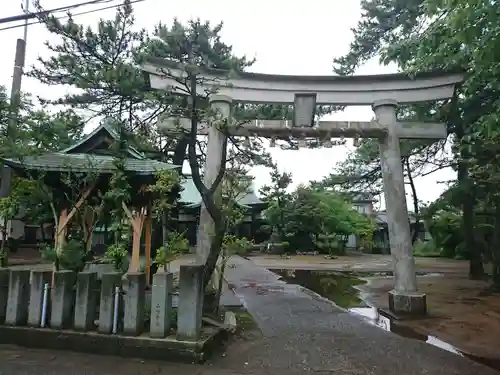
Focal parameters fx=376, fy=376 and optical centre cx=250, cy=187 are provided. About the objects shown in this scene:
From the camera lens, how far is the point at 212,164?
8.58m

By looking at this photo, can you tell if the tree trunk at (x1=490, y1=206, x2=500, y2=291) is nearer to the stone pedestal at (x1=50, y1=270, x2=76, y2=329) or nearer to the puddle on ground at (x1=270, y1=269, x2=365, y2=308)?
the puddle on ground at (x1=270, y1=269, x2=365, y2=308)

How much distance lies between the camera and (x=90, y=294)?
5781 mm

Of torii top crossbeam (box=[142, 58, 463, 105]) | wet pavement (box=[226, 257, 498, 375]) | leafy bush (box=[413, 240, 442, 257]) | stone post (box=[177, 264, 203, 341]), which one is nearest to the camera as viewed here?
wet pavement (box=[226, 257, 498, 375])

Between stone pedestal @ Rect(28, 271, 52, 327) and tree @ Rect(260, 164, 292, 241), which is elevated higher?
tree @ Rect(260, 164, 292, 241)

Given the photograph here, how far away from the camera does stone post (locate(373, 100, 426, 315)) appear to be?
332 inches

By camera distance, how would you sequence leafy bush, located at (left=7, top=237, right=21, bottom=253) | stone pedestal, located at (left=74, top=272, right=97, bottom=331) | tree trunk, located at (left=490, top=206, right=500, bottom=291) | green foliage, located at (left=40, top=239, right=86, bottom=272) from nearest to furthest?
stone pedestal, located at (left=74, top=272, right=97, bottom=331) → green foliage, located at (left=40, top=239, right=86, bottom=272) → tree trunk, located at (left=490, top=206, right=500, bottom=291) → leafy bush, located at (left=7, top=237, right=21, bottom=253)

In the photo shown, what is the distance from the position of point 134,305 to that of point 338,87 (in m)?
7.10

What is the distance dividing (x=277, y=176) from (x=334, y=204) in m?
5.64

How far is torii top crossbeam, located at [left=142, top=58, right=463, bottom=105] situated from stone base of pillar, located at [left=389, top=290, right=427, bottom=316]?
15.2ft

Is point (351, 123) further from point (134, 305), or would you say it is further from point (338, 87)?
point (134, 305)

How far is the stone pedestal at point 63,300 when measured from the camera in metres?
5.75

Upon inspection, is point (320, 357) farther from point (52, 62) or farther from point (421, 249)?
point (421, 249)

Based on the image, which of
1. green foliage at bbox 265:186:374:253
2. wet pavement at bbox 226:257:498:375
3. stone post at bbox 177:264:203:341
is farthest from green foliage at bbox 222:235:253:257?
green foliage at bbox 265:186:374:253

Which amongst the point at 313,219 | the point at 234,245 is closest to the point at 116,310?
the point at 234,245
